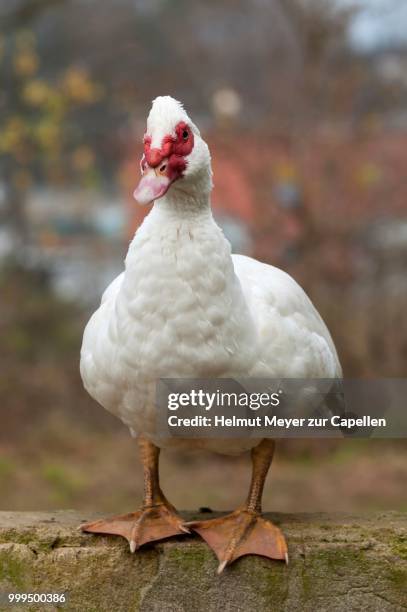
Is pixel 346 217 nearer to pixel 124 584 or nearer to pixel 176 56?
pixel 176 56

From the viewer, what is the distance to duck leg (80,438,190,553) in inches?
146

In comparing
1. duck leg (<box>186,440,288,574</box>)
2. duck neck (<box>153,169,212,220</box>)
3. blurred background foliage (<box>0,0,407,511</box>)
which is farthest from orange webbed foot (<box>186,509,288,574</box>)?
blurred background foliage (<box>0,0,407,511</box>)

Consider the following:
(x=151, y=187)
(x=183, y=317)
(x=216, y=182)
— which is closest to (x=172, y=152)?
(x=151, y=187)

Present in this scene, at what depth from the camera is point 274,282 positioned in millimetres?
3742

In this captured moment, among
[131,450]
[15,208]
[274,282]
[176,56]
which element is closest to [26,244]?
[15,208]

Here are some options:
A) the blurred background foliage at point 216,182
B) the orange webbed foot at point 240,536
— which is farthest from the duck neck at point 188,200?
the blurred background foliage at point 216,182

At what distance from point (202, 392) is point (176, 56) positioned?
7.43 meters

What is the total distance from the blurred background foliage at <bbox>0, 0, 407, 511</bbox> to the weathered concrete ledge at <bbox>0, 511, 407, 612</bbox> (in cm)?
357

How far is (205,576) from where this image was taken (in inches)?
143

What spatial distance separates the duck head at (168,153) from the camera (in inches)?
121

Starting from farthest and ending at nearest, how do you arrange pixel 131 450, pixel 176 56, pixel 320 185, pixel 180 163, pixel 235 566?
pixel 176 56 < pixel 320 185 < pixel 131 450 < pixel 235 566 < pixel 180 163

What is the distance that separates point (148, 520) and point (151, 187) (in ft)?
4.68

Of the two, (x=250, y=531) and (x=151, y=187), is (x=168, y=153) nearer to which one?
(x=151, y=187)

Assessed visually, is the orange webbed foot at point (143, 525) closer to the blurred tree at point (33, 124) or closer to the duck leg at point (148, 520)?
the duck leg at point (148, 520)
